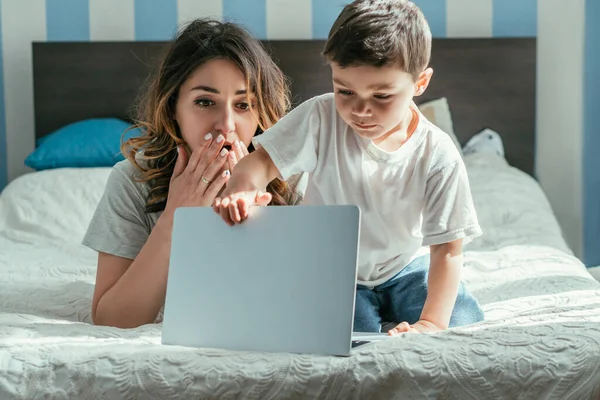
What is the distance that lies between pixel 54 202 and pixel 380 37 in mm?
1675

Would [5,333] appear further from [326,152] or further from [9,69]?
[9,69]

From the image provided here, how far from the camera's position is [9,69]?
349cm

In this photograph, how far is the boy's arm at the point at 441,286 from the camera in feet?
4.54

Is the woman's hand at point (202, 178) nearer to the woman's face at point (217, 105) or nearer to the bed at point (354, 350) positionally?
the woman's face at point (217, 105)

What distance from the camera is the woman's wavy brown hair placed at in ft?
5.33

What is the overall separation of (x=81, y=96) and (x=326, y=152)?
6.94 feet

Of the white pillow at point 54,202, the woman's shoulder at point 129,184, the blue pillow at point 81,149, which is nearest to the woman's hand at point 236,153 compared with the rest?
the woman's shoulder at point 129,184

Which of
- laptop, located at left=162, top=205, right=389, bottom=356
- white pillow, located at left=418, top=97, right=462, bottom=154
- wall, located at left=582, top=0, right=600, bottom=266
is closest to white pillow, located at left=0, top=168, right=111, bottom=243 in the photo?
white pillow, located at left=418, top=97, right=462, bottom=154

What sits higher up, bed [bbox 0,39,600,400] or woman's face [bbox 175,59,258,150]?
woman's face [bbox 175,59,258,150]

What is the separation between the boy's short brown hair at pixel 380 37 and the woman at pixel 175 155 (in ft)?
0.93

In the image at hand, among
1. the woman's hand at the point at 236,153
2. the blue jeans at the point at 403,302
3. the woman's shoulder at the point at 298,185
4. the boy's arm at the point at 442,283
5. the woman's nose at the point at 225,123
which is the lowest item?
the blue jeans at the point at 403,302

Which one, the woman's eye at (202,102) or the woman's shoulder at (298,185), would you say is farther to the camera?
the woman's shoulder at (298,185)

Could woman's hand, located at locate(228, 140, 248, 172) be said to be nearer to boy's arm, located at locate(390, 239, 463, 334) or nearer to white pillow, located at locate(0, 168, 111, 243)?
boy's arm, located at locate(390, 239, 463, 334)

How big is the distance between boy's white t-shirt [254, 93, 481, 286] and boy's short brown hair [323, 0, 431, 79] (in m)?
0.14
